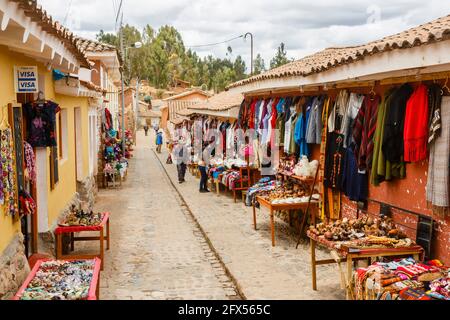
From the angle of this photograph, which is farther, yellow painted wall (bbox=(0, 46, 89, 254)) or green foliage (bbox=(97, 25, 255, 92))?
green foliage (bbox=(97, 25, 255, 92))

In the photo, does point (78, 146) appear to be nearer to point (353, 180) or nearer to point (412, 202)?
point (353, 180)

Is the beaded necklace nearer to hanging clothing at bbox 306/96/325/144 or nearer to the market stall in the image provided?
hanging clothing at bbox 306/96/325/144

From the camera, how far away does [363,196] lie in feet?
28.1

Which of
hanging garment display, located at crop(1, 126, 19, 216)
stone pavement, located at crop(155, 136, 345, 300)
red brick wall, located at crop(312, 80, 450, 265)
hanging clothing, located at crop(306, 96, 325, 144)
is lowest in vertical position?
stone pavement, located at crop(155, 136, 345, 300)

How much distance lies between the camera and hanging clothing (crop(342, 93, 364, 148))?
27.6 feet

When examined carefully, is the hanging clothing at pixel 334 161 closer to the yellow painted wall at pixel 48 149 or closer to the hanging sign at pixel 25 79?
the yellow painted wall at pixel 48 149

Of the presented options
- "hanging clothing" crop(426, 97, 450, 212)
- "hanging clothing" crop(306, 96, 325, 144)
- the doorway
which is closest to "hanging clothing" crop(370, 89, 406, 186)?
"hanging clothing" crop(426, 97, 450, 212)

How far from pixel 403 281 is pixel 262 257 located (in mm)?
4071

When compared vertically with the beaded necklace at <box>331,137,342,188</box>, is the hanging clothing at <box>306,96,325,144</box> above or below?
above

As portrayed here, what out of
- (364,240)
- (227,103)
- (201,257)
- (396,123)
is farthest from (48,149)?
(227,103)

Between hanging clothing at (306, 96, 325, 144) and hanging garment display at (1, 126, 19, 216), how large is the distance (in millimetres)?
5546

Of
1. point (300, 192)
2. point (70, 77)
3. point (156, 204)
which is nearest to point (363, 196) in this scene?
point (300, 192)

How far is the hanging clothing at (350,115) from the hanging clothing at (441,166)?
216 cm

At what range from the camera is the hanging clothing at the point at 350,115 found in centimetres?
842
